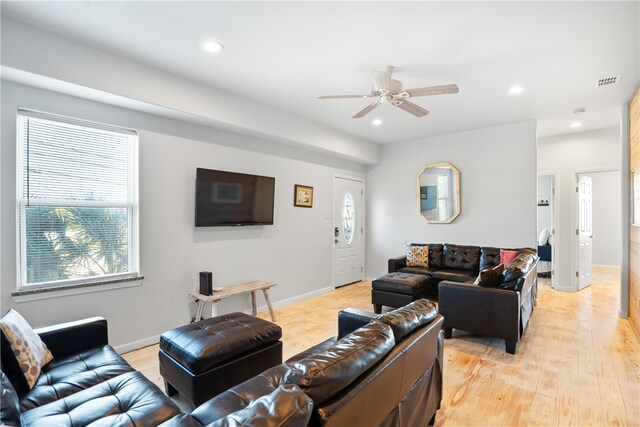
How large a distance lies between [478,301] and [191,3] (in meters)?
3.49

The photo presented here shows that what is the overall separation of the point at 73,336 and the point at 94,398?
2.48 ft

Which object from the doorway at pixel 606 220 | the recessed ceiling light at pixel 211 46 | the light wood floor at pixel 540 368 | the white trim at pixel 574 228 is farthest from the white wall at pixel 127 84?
the doorway at pixel 606 220

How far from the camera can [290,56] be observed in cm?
273

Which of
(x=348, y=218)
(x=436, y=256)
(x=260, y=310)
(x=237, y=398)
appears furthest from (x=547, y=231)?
(x=237, y=398)

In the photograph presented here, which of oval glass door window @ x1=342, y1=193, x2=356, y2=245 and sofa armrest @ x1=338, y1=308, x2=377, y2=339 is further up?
oval glass door window @ x1=342, y1=193, x2=356, y2=245

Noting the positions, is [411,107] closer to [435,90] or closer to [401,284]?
[435,90]

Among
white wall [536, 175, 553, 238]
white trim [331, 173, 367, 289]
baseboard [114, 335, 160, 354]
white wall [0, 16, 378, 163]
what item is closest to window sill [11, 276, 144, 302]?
baseboard [114, 335, 160, 354]

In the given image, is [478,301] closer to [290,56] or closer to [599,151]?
[290,56]

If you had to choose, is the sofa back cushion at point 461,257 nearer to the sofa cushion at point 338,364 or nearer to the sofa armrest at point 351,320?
the sofa armrest at point 351,320

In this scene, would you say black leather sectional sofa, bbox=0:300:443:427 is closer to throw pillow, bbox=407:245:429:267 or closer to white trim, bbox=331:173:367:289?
throw pillow, bbox=407:245:429:267

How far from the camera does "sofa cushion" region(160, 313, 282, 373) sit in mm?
1997

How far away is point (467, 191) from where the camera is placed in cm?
517

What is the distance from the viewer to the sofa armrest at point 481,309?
2.92 m

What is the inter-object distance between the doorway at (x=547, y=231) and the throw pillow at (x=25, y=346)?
6784 millimetres
